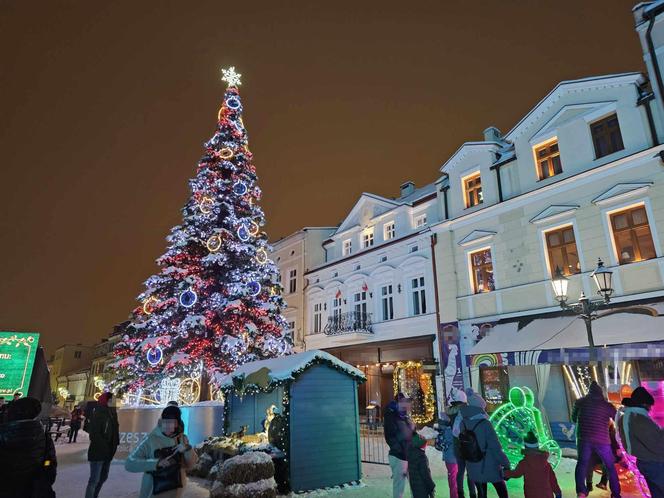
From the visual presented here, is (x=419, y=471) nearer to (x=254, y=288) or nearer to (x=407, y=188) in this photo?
(x=254, y=288)

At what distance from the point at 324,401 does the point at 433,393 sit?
10419mm

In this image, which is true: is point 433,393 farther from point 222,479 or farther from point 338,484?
point 222,479

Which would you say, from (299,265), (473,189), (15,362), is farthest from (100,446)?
(299,265)

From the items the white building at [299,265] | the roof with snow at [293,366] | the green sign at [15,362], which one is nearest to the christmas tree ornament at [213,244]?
the roof with snow at [293,366]

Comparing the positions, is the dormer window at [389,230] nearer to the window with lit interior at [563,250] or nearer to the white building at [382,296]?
the white building at [382,296]

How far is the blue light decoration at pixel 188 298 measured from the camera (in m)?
15.2

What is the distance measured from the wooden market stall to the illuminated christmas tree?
5823mm

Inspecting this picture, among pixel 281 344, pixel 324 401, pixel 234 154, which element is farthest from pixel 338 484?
pixel 234 154

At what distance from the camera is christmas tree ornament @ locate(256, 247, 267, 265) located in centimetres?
1741

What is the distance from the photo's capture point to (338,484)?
29.4ft

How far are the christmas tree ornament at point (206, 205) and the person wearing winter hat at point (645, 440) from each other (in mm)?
15183

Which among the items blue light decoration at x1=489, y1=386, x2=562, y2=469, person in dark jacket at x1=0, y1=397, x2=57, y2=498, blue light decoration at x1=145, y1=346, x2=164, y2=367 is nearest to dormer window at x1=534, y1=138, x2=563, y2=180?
blue light decoration at x1=489, y1=386, x2=562, y2=469

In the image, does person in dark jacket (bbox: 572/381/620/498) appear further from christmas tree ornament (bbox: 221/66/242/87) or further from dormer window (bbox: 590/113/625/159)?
christmas tree ornament (bbox: 221/66/242/87)

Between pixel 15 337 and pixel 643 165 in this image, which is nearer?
pixel 643 165
